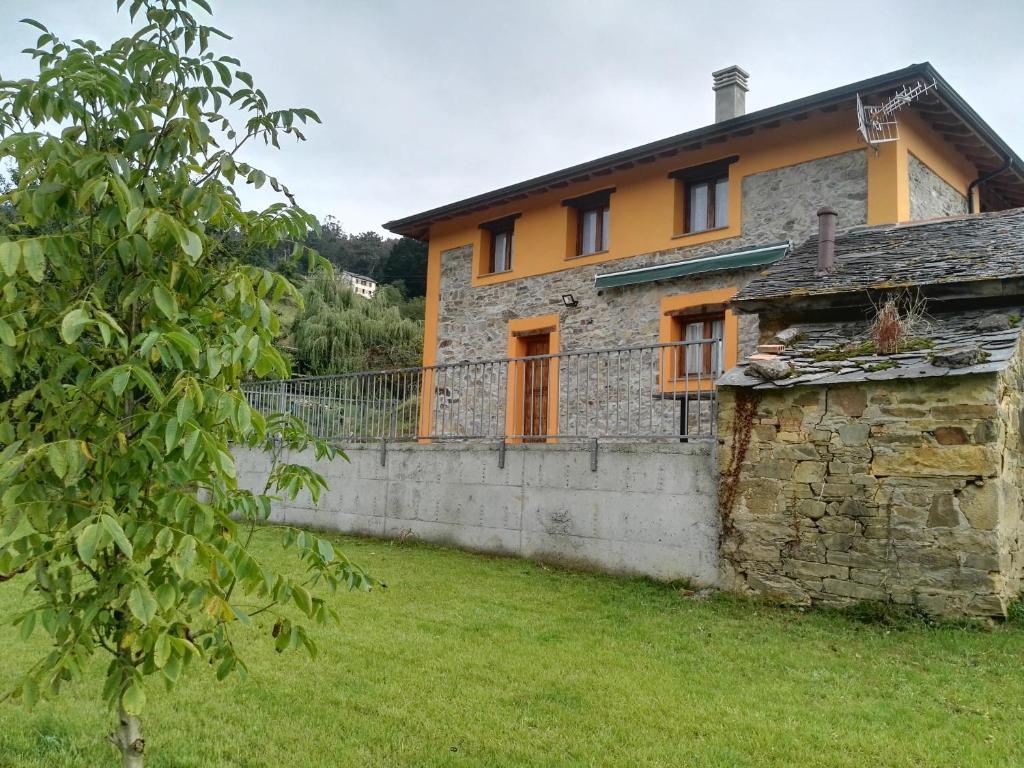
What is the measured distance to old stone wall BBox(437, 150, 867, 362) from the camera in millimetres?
10672

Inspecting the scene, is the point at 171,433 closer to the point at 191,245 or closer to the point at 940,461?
the point at 191,245

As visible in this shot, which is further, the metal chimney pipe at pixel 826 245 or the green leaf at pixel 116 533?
the metal chimney pipe at pixel 826 245

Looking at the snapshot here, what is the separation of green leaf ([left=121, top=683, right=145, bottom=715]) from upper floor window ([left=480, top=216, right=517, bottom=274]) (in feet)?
42.8

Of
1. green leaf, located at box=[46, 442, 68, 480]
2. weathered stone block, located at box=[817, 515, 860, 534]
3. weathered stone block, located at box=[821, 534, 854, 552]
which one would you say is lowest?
weathered stone block, located at box=[821, 534, 854, 552]

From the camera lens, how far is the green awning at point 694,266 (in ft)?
35.8

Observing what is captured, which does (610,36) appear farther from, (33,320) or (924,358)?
(33,320)

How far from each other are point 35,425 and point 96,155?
75cm

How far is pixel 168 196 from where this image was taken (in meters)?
2.19

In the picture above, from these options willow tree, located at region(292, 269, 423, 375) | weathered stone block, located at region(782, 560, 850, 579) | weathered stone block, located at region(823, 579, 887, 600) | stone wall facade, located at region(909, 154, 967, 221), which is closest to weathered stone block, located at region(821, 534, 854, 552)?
weathered stone block, located at region(782, 560, 850, 579)

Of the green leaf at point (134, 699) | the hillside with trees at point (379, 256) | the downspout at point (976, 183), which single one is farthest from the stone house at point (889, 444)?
the hillside with trees at point (379, 256)

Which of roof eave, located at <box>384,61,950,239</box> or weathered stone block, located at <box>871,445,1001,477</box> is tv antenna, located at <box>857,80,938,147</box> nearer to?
roof eave, located at <box>384,61,950,239</box>

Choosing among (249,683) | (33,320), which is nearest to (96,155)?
(33,320)

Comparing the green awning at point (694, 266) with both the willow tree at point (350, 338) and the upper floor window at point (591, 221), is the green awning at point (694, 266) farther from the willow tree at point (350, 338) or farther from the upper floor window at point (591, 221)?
the willow tree at point (350, 338)

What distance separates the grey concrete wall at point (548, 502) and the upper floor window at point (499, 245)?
20.0ft
